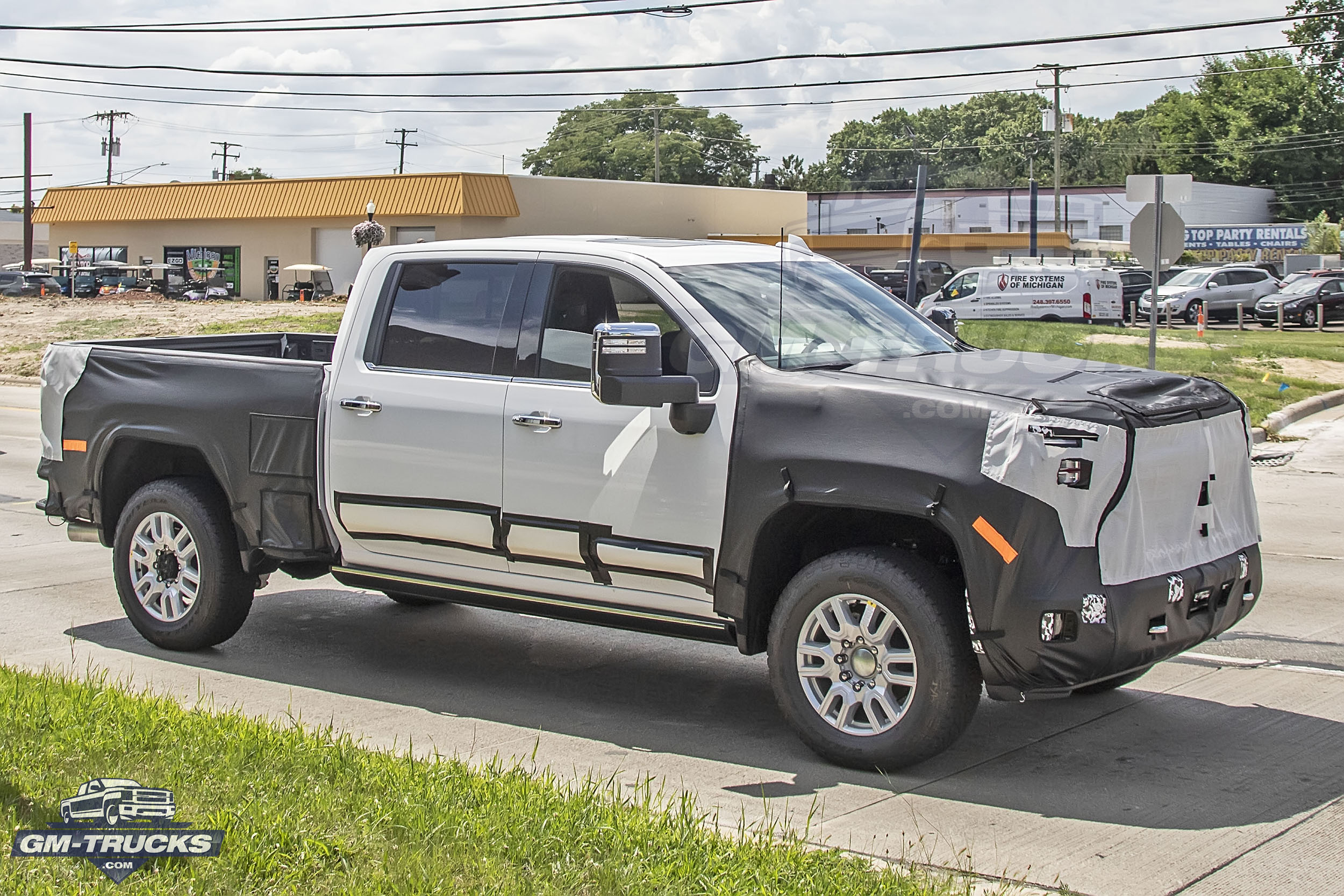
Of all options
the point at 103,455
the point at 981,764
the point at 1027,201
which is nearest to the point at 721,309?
the point at 981,764

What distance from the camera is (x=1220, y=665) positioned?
7.20m

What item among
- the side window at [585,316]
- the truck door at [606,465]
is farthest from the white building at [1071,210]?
the truck door at [606,465]

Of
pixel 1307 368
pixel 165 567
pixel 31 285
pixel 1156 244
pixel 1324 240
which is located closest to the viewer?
pixel 165 567

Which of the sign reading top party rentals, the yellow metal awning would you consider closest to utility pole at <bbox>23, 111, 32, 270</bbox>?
the yellow metal awning

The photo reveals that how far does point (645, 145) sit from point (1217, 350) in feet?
246

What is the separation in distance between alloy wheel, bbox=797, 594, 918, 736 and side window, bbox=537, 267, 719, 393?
129 cm

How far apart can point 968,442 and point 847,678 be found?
3.32 ft

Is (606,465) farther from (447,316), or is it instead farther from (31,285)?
(31,285)

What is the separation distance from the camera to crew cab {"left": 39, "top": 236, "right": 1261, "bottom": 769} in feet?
16.9

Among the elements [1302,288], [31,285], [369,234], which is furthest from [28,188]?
[1302,288]

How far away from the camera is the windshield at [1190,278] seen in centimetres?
4572

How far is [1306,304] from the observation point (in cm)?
4362

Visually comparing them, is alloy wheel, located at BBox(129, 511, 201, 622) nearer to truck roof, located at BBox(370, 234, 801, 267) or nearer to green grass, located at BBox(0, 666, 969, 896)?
green grass, located at BBox(0, 666, 969, 896)

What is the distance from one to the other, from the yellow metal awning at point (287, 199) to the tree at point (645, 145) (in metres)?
37.1
